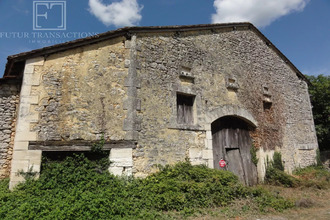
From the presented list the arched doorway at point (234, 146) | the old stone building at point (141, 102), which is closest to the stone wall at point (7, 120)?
the old stone building at point (141, 102)

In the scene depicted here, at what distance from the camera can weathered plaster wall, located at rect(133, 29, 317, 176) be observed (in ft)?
21.3

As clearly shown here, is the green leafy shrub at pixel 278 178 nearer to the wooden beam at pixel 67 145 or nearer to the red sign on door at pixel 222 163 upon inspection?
the red sign on door at pixel 222 163

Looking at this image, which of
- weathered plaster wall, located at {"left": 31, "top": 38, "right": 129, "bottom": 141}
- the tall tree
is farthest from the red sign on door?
the tall tree

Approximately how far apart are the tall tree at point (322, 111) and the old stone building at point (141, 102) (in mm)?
7495

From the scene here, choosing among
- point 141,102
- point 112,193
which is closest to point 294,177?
point 141,102

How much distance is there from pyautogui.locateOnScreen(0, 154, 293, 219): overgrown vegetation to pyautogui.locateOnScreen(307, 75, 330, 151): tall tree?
454 inches

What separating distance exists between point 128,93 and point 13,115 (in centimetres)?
346

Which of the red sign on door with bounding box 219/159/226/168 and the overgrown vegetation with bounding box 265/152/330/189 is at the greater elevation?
the red sign on door with bounding box 219/159/226/168

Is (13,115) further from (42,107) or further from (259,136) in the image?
(259,136)

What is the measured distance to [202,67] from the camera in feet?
26.4

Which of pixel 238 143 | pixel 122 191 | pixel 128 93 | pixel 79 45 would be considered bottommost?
pixel 122 191

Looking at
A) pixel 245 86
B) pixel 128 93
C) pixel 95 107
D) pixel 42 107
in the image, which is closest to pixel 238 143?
pixel 245 86

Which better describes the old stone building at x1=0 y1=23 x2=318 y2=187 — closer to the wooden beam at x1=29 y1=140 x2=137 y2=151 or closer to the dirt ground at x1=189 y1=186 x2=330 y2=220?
the wooden beam at x1=29 y1=140 x2=137 y2=151

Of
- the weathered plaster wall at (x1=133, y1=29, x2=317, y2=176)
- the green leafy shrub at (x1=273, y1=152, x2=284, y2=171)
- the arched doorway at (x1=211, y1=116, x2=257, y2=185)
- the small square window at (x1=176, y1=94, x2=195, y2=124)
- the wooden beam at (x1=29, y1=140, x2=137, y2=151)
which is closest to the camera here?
the wooden beam at (x1=29, y1=140, x2=137, y2=151)
